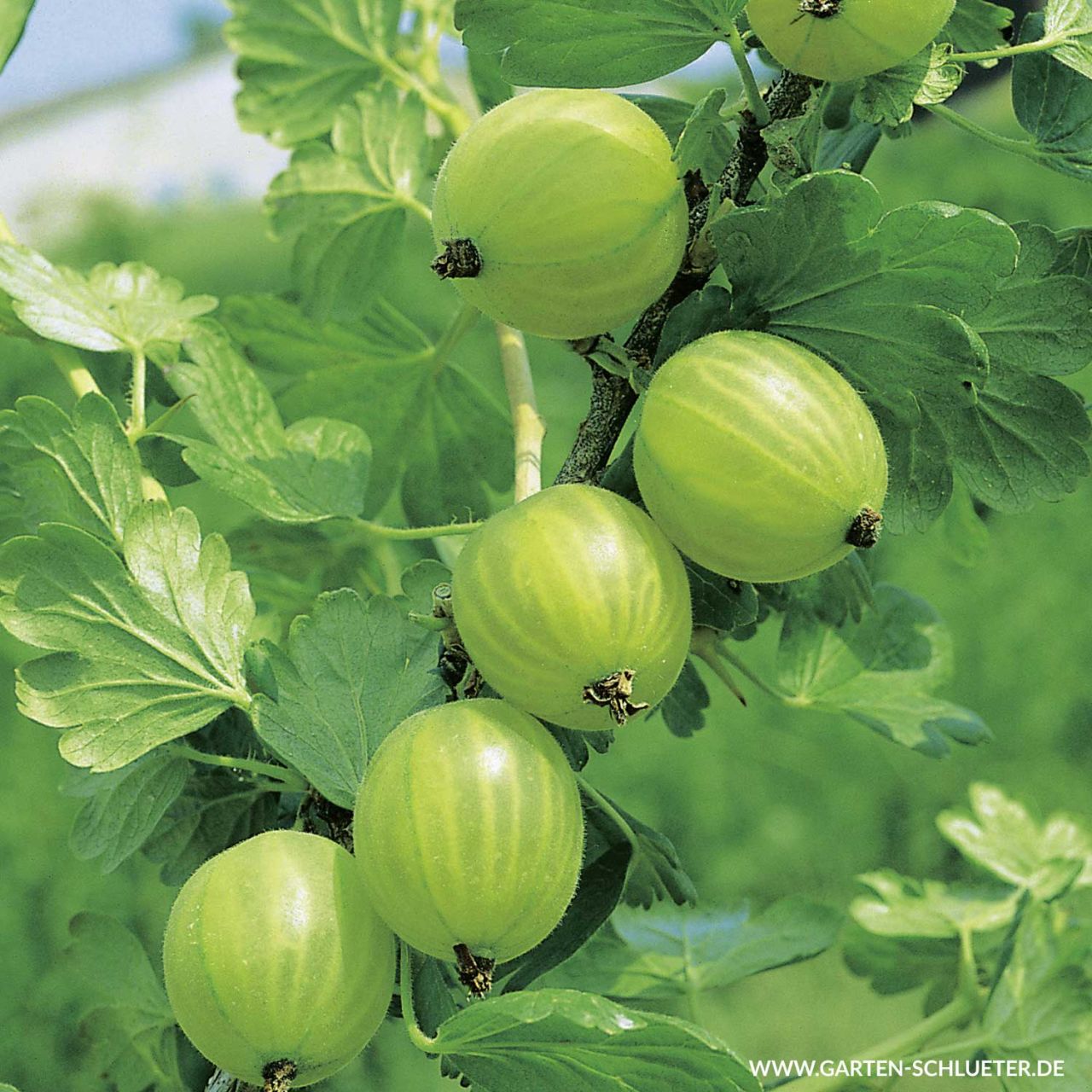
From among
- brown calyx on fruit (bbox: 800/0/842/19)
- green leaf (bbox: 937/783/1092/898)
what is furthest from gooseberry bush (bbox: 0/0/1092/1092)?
green leaf (bbox: 937/783/1092/898)

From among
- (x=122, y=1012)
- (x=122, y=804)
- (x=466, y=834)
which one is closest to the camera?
(x=466, y=834)

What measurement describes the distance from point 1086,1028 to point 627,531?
0.45 m

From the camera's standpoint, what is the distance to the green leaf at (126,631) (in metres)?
0.49

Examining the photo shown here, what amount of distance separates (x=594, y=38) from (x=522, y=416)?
178 millimetres

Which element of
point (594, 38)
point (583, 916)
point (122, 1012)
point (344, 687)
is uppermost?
point (594, 38)

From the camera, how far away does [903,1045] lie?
68 cm

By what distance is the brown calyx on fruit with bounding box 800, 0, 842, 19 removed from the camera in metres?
0.42

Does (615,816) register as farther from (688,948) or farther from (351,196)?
(351,196)

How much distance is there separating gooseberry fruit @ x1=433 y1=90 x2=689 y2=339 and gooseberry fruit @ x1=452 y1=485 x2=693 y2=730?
0.23ft

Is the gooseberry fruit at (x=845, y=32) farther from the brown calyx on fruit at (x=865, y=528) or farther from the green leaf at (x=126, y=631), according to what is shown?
the green leaf at (x=126, y=631)

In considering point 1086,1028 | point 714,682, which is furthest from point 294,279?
point 714,682

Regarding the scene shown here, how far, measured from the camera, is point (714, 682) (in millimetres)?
1919

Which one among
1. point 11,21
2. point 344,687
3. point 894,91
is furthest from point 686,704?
point 11,21

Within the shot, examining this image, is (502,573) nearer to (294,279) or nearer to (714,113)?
(714,113)
